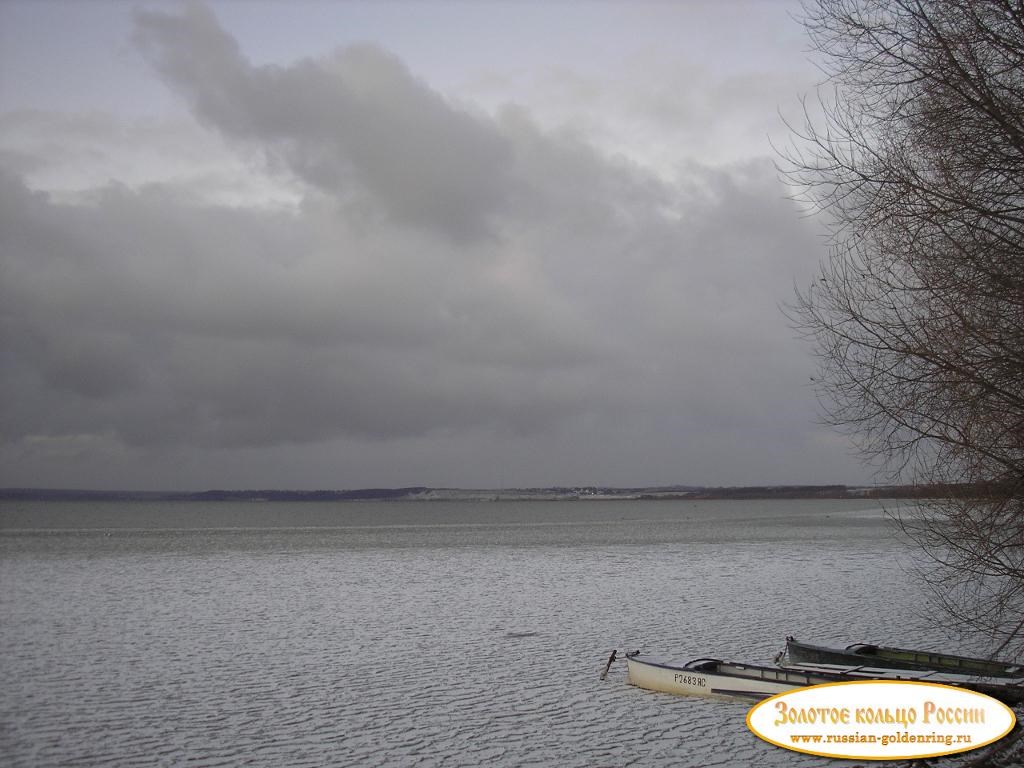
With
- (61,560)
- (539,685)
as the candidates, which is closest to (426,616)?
(539,685)

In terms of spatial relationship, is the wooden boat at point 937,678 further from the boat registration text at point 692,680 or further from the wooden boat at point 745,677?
the boat registration text at point 692,680

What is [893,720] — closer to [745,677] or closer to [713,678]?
[745,677]

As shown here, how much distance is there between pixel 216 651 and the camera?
20703mm

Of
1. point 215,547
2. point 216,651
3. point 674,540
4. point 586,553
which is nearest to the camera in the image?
point 216,651

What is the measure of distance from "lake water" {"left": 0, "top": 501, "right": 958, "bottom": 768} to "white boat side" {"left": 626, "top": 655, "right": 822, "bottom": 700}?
9.0 inches

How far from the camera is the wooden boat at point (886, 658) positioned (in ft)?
50.8

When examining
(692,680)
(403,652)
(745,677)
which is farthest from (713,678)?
(403,652)

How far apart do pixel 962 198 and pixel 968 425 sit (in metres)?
2.05

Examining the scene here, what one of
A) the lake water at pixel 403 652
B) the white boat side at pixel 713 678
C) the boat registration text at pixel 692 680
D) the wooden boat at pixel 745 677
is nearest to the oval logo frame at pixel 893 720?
the lake water at pixel 403 652

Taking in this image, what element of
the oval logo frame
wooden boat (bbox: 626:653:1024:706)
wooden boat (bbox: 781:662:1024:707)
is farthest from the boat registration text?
the oval logo frame

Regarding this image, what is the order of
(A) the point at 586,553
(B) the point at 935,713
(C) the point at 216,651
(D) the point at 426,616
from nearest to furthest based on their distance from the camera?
(B) the point at 935,713 → (C) the point at 216,651 → (D) the point at 426,616 → (A) the point at 586,553

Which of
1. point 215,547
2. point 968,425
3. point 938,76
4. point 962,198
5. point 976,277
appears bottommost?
point 215,547

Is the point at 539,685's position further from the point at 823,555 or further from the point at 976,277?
the point at 823,555

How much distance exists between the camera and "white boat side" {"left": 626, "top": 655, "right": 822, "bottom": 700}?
48.2 feet
